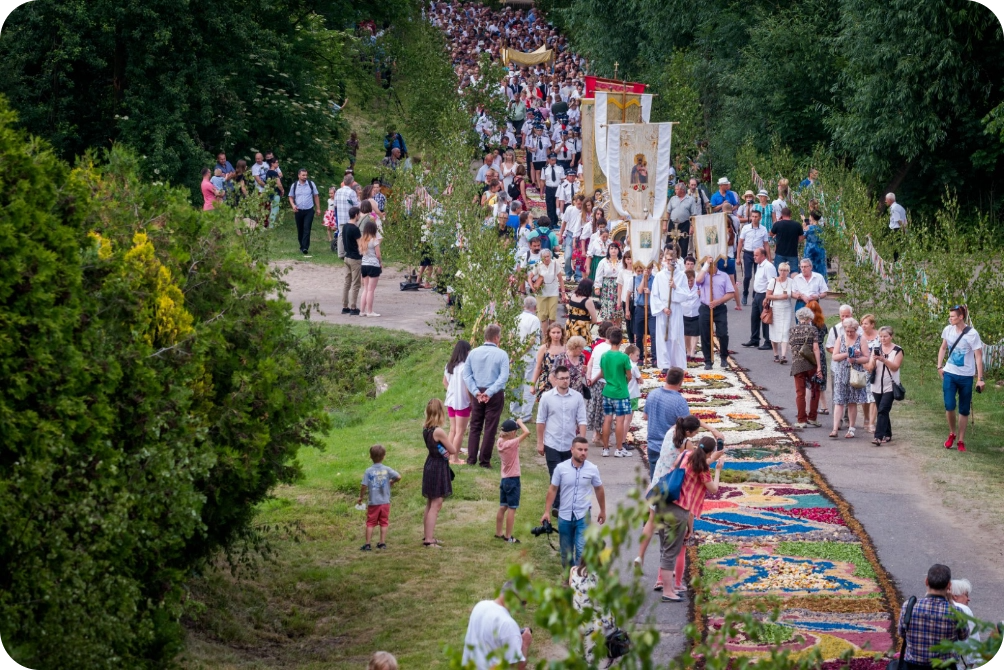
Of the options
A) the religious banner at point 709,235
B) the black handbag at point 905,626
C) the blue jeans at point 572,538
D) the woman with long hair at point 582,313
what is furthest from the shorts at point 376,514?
the religious banner at point 709,235

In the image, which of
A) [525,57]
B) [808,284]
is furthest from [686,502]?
[525,57]

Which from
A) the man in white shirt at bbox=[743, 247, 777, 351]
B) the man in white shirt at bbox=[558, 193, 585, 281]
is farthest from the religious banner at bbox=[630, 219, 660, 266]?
the man in white shirt at bbox=[558, 193, 585, 281]

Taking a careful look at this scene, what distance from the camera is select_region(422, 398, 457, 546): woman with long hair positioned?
1388 centimetres

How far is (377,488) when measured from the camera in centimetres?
1392

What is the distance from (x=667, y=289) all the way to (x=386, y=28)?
36.9 meters

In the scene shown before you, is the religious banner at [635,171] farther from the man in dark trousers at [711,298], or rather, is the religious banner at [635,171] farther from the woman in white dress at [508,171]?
the woman in white dress at [508,171]

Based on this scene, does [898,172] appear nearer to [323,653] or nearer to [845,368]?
[845,368]

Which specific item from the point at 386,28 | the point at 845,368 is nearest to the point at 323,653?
the point at 845,368

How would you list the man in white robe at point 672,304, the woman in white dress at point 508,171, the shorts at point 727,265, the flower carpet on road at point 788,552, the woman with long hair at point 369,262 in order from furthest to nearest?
the woman in white dress at point 508,171, the shorts at point 727,265, the woman with long hair at point 369,262, the man in white robe at point 672,304, the flower carpet on road at point 788,552

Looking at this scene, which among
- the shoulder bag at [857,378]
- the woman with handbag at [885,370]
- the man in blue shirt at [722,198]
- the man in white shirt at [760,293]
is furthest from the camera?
the man in blue shirt at [722,198]

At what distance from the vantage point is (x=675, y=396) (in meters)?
14.2

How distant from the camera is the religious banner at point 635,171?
2700 cm

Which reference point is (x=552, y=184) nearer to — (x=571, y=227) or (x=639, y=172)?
(x=571, y=227)

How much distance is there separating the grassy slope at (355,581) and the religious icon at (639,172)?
1036cm
